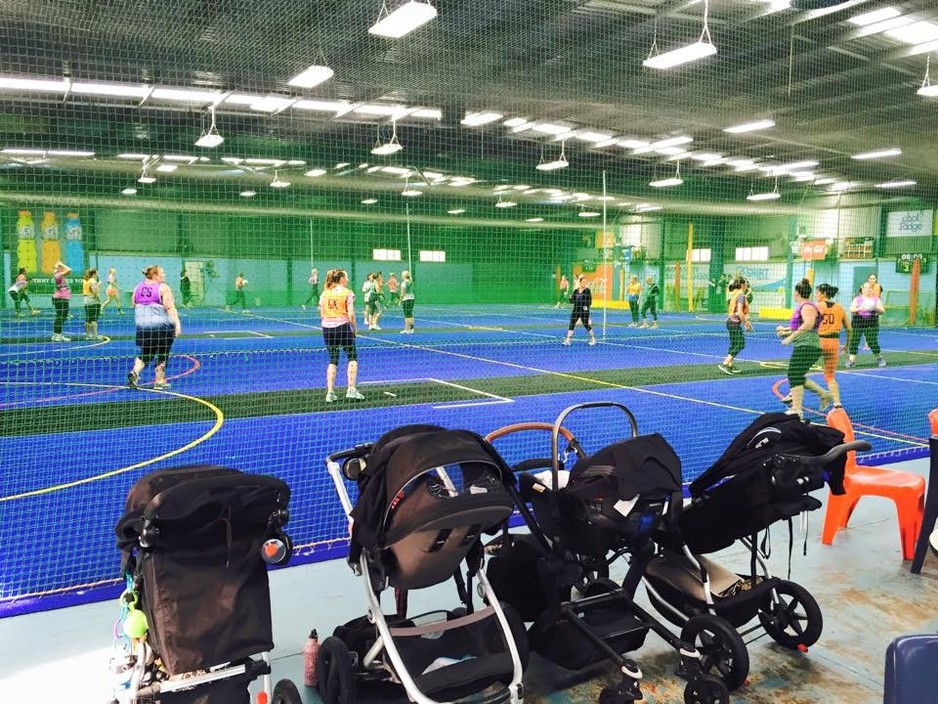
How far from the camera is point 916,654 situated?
4.17ft

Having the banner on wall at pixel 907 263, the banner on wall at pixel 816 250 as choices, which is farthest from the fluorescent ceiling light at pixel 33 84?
the banner on wall at pixel 907 263

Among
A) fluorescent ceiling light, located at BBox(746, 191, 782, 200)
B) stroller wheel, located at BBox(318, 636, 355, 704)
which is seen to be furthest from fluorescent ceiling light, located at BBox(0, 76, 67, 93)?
fluorescent ceiling light, located at BBox(746, 191, 782, 200)

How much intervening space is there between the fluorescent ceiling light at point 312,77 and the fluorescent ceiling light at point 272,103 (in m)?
1.37

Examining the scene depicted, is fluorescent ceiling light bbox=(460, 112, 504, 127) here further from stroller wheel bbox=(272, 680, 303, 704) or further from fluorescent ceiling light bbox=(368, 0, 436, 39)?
stroller wheel bbox=(272, 680, 303, 704)

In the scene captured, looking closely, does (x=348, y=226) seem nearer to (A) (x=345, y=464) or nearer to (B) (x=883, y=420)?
(B) (x=883, y=420)

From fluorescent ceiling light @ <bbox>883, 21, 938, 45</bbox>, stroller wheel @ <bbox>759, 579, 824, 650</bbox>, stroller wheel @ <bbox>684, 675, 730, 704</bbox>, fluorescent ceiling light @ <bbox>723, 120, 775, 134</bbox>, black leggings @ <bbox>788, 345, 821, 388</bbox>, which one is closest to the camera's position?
stroller wheel @ <bbox>684, 675, 730, 704</bbox>

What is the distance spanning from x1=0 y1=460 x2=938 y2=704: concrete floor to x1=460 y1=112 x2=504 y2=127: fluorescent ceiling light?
11744mm

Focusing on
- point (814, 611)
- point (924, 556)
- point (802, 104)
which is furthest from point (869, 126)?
point (814, 611)

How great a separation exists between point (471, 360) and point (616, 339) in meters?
5.68

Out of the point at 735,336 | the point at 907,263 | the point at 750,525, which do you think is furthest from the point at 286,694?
the point at 907,263

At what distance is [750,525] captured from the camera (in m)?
2.83

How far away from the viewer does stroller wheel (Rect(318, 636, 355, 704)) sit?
2.28m

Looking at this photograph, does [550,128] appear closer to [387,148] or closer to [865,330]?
[387,148]

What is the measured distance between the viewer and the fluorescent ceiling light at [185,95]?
12461 mm
